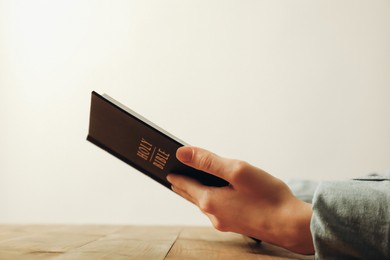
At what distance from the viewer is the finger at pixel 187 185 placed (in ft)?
2.45

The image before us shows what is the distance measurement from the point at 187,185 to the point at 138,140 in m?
0.13

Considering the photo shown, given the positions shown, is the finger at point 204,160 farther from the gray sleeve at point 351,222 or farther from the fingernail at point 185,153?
the gray sleeve at point 351,222

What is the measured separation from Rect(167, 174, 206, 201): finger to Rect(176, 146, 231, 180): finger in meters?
0.08

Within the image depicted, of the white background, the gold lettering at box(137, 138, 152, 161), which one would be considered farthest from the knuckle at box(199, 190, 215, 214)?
the white background

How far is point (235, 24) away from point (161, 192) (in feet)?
3.24

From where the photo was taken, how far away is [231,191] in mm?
676

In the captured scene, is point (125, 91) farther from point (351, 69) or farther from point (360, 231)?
point (360, 231)

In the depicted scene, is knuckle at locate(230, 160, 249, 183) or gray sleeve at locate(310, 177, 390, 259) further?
knuckle at locate(230, 160, 249, 183)

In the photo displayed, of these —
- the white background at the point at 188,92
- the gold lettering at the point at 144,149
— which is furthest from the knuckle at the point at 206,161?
the white background at the point at 188,92

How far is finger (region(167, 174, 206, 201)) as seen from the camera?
0.75m

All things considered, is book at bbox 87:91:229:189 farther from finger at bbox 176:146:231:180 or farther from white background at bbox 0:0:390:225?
white background at bbox 0:0:390:225

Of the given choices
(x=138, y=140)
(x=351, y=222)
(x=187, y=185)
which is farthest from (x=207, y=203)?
(x=351, y=222)

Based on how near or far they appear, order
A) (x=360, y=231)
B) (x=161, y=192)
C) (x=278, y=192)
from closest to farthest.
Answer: (x=360, y=231) < (x=278, y=192) < (x=161, y=192)

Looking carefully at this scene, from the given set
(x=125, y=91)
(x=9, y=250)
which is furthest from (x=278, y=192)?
(x=125, y=91)
